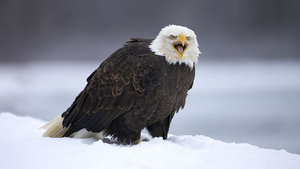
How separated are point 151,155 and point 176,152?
0.61 feet

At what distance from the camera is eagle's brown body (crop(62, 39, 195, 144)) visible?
2.37 metres

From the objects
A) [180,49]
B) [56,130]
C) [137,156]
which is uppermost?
[180,49]

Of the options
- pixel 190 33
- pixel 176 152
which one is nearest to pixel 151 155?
pixel 176 152

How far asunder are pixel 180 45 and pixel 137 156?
0.96 metres

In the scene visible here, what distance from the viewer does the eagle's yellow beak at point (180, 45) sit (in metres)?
2.36

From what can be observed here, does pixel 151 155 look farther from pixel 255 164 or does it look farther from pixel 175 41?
pixel 175 41

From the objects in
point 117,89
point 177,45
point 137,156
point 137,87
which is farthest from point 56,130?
point 177,45

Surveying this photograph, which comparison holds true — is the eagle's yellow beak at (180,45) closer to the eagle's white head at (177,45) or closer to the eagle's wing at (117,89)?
the eagle's white head at (177,45)

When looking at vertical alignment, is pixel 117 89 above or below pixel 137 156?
above

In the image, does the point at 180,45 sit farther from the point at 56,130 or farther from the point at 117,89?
the point at 56,130

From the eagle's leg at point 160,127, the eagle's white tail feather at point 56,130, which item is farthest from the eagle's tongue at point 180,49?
the eagle's white tail feather at point 56,130

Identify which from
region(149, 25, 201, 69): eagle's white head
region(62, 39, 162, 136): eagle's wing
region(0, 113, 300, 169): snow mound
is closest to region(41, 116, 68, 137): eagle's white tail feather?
region(62, 39, 162, 136): eagle's wing

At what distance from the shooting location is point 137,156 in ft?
6.31

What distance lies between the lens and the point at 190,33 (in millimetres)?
2426
